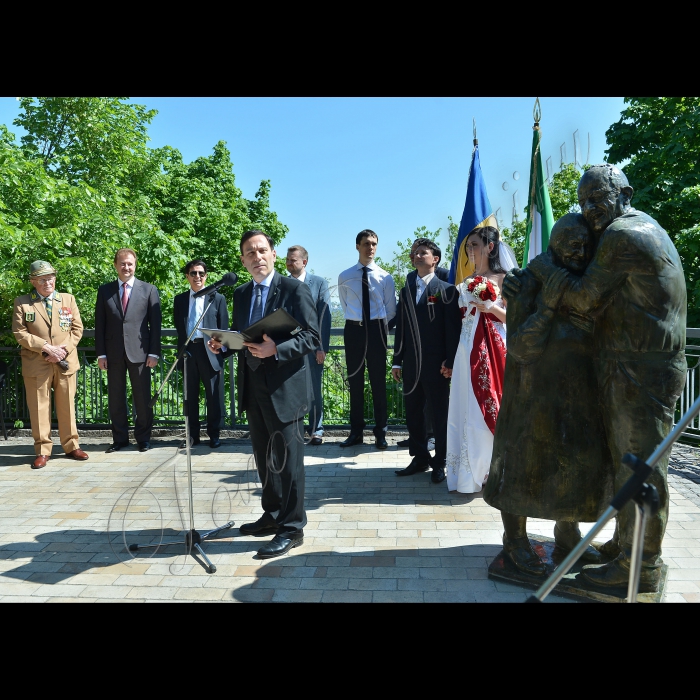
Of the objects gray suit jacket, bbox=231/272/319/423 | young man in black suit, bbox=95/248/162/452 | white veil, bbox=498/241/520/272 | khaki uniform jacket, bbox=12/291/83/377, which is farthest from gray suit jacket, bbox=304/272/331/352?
gray suit jacket, bbox=231/272/319/423

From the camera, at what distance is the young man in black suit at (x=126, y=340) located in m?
7.67

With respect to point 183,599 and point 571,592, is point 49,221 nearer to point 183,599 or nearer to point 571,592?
point 183,599

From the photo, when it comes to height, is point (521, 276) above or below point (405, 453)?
above

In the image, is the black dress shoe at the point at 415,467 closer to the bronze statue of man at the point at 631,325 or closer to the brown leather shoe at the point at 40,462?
the bronze statue of man at the point at 631,325

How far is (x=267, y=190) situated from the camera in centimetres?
3809

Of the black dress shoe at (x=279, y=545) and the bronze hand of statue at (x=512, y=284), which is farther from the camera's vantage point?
the black dress shoe at (x=279, y=545)

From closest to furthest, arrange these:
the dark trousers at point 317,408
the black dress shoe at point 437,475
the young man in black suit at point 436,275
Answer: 1. the black dress shoe at point 437,475
2. the young man in black suit at point 436,275
3. the dark trousers at point 317,408

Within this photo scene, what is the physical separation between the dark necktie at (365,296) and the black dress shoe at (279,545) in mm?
3259

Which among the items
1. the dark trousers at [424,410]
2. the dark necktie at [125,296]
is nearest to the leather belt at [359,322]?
the dark trousers at [424,410]

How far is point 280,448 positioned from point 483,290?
6.80 feet

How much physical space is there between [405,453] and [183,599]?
402cm

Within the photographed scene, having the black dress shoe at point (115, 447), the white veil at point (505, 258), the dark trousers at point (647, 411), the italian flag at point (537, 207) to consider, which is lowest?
the black dress shoe at point (115, 447)

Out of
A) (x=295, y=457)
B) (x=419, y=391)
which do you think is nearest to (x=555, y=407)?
(x=295, y=457)

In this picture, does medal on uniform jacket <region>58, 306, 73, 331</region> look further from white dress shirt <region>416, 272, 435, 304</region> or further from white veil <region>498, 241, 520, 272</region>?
white veil <region>498, 241, 520, 272</region>
